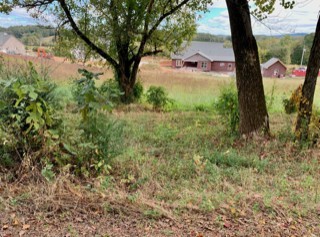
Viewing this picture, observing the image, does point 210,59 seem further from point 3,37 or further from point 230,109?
point 230,109

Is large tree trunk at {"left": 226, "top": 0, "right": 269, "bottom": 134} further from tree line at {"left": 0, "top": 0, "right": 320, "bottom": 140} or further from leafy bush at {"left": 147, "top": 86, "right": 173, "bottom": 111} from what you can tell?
leafy bush at {"left": 147, "top": 86, "right": 173, "bottom": 111}

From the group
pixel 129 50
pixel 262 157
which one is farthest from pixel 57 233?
pixel 129 50

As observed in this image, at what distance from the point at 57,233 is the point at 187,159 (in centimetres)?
170

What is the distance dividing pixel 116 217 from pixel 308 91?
299cm

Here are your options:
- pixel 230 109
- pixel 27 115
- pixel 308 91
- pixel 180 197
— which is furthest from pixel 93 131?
pixel 308 91

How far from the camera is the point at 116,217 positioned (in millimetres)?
2045

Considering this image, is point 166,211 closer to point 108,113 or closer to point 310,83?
point 108,113

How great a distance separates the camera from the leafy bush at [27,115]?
230 cm

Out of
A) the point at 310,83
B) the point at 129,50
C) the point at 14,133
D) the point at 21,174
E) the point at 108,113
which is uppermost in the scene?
the point at 129,50

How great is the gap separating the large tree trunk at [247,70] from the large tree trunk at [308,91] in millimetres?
433

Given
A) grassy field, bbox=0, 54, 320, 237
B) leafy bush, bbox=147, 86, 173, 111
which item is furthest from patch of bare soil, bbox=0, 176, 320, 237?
leafy bush, bbox=147, 86, 173, 111

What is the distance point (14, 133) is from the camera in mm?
2418

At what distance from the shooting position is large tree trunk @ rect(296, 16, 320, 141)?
3665 millimetres

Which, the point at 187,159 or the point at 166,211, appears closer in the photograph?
the point at 166,211
